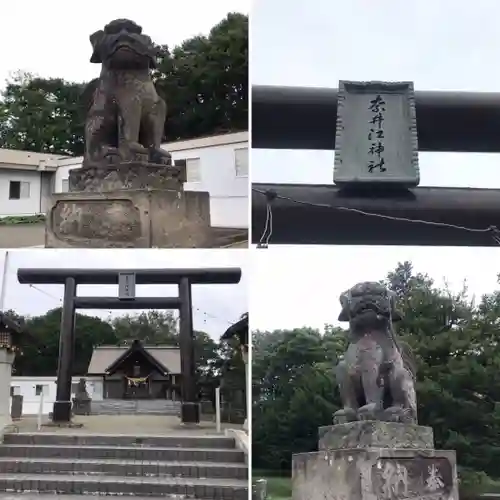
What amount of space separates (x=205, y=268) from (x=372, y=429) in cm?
144

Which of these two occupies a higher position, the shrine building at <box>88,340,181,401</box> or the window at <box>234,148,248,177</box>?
the window at <box>234,148,248,177</box>

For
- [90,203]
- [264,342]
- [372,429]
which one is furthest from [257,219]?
[264,342]

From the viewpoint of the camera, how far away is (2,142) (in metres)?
5.14

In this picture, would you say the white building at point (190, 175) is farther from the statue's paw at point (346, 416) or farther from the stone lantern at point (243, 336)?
the statue's paw at point (346, 416)

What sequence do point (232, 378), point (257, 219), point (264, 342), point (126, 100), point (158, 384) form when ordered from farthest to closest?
1. point (264, 342)
2. point (158, 384)
3. point (232, 378)
4. point (126, 100)
5. point (257, 219)

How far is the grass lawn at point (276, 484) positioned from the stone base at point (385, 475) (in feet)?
22.2

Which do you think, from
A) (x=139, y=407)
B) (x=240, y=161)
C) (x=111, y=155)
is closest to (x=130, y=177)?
(x=111, y=155)

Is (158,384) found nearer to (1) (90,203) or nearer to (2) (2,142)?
(1) (90,203)

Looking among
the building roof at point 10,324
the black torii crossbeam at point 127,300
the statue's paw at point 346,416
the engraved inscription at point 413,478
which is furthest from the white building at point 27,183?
the engraved inscription at point 413,478

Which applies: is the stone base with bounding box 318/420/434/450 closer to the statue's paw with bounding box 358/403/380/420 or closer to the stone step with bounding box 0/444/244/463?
the statue's paw with bounding box 358/403/380/420

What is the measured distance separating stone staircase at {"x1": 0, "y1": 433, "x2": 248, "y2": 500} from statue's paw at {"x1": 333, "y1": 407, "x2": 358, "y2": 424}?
1.16 m

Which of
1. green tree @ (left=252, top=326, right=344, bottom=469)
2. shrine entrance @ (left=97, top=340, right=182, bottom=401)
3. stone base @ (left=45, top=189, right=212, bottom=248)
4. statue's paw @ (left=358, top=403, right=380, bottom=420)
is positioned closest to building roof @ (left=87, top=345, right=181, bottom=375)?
shrine entrance @ (left=97, top=340, right=182, bottom=401)

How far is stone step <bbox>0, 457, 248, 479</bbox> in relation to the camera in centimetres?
405

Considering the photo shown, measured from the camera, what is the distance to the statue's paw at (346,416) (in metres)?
3.02
